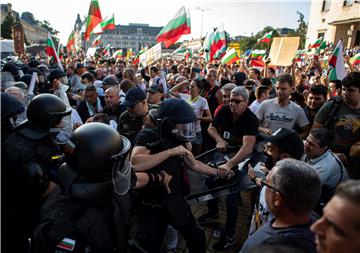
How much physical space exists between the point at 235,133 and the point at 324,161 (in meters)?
1.28

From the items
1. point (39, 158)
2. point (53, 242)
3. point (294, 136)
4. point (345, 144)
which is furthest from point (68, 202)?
point (345, 144)

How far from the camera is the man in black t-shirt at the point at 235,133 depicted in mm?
3682

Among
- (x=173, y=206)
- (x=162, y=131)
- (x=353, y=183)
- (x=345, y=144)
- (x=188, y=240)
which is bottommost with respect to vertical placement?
(x=188, y=240)

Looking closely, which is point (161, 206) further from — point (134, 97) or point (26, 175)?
point (134, 97)

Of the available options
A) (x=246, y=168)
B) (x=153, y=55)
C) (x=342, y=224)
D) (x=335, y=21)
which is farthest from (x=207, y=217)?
(x=335, y=21)

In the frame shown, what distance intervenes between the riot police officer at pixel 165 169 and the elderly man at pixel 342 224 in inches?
58.9

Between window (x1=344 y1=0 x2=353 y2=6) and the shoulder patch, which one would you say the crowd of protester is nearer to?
the shoulder patch

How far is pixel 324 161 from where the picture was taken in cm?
283

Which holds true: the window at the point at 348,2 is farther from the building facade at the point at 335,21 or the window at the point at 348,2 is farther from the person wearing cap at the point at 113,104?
the person wearing cap at the point at 113,104

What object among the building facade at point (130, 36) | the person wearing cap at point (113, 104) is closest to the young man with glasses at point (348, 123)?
the person wearing cap at point (113, 104)

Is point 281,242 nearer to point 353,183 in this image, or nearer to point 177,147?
point 353,183

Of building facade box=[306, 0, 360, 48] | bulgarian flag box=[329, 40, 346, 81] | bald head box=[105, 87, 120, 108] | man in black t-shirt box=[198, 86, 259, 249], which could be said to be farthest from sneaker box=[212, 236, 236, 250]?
building facade box=[306, 0, 360, 48]

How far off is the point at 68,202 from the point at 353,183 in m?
1.52

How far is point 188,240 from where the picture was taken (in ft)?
8.89
